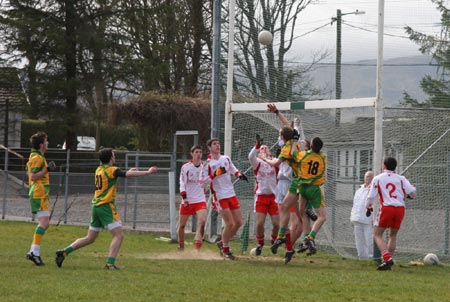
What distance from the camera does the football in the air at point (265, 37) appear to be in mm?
19241

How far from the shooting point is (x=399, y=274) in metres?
13.7

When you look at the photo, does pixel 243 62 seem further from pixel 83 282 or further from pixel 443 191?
pixel 83 282

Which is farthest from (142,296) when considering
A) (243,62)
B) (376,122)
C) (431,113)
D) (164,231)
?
(164,231)

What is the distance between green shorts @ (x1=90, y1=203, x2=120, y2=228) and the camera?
13.6 metres

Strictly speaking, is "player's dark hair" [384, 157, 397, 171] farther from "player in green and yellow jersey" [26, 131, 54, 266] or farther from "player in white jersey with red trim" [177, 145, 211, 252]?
"player in green and yellow jersey" [26, 131, 54, 266]

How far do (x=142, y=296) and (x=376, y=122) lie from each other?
715 cm

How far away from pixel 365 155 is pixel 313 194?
475 centimetres

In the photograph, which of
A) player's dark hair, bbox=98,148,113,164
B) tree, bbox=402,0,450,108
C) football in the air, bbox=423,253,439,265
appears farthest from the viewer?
tree, bbox=402,0,450,108

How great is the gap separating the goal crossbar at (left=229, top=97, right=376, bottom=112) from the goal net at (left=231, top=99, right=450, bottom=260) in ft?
0.08

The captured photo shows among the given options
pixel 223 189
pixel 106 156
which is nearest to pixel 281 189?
pixel 223 189

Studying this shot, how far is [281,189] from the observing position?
675 inches

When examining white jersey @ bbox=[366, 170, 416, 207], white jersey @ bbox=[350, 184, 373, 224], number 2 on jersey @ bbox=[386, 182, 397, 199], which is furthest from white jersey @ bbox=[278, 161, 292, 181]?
number 2 on jersey @ bbox=[386, 182, 397, 199]

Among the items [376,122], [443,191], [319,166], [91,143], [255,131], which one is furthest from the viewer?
[91,143]

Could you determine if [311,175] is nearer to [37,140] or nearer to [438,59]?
[438,59]
